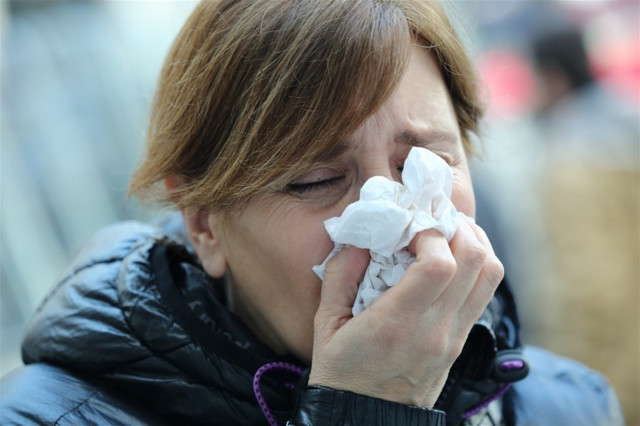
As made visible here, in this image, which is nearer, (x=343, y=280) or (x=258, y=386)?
(x=343, y=280)

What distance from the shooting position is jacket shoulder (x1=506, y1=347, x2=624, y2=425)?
2.43 m

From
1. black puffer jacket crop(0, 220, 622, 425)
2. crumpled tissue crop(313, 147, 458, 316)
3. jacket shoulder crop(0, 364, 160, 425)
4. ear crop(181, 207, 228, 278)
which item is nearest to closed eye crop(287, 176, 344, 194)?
crumpled tissue crop(313, 147, 458, 316)

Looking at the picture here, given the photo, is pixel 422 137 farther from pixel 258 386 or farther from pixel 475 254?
pixel 258 386

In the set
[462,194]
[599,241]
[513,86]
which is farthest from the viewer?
[513,86]

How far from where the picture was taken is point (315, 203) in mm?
1911

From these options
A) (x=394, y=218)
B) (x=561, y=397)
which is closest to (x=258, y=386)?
(x=394, y=218)

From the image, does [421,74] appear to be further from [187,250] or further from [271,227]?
[187,250]

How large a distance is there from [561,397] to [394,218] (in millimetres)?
1204

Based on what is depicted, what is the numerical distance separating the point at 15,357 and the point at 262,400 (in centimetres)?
450

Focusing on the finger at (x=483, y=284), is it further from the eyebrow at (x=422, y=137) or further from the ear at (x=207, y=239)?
the ear at (x=207, y=239)

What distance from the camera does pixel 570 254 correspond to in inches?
236

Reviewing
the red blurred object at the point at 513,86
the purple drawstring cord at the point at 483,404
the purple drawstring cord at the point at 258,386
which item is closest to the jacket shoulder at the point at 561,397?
the purple drawstring cord at the point at 483,404

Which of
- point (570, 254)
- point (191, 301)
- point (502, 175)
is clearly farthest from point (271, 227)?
point (502, 175)

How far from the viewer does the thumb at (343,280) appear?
1.79 metres
